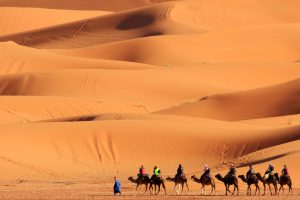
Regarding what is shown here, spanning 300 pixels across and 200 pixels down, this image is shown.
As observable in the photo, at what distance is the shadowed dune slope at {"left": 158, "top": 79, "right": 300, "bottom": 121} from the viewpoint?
155 feet

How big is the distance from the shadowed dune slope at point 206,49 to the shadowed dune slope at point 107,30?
27.9ft

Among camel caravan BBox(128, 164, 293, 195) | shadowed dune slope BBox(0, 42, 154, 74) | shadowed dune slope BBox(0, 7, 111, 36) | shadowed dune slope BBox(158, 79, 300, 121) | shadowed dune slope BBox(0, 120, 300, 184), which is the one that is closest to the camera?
camel caravan BBox(128, 164, 293, 195)

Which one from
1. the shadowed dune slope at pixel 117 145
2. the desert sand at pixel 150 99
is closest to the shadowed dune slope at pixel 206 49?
the desert sand at pixel 150 99

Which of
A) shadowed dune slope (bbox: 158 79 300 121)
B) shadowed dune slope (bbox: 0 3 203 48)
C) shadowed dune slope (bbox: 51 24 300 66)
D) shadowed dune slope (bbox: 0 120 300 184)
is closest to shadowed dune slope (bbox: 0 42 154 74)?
shadowed dune slope (bbox: 51 24 300 66)

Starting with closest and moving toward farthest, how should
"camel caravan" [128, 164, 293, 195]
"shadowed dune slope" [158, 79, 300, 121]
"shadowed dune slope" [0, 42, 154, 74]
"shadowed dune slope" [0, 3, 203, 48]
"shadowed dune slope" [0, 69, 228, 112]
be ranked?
"camel caravan" [128, 164, 293, 195], "shadowed dune slope" [158, 79, 300, 121], "shadowed dune slope" [0, 69, 228, 112], "shadowed dune slope" [0, 42, 154, 74], "shadowed dune slope" [0, 3, 203, 48]

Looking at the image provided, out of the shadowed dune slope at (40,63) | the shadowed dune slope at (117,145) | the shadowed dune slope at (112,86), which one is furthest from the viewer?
the shadowed dune slope at (40,63)

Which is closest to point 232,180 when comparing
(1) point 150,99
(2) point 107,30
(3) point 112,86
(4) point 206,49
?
(1) point 150,99

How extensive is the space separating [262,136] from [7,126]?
9634 mm

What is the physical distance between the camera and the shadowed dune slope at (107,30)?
91500 mm

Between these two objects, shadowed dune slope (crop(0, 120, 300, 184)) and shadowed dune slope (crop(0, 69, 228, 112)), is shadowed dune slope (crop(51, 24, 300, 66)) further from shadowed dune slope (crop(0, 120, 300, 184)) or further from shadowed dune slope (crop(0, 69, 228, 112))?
shadowed dune slope (crop(0, 120, 300, 184))

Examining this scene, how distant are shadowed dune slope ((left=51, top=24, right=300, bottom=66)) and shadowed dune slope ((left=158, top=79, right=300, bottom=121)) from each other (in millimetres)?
27012

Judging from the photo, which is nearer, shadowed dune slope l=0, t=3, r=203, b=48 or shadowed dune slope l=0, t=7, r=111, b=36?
shadowed dune slope l=0, t=3, r=203, b=48

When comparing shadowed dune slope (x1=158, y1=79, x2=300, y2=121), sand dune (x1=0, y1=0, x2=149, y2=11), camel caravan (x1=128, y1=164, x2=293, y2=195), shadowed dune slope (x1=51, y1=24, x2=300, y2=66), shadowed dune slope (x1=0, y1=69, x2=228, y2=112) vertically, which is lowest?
camel caravan (x1=128, y1=164, x2=293, y2=195)

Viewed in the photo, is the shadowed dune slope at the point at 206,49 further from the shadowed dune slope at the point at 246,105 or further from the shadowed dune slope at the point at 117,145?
the shadowed dune slope at the point at 117,145
